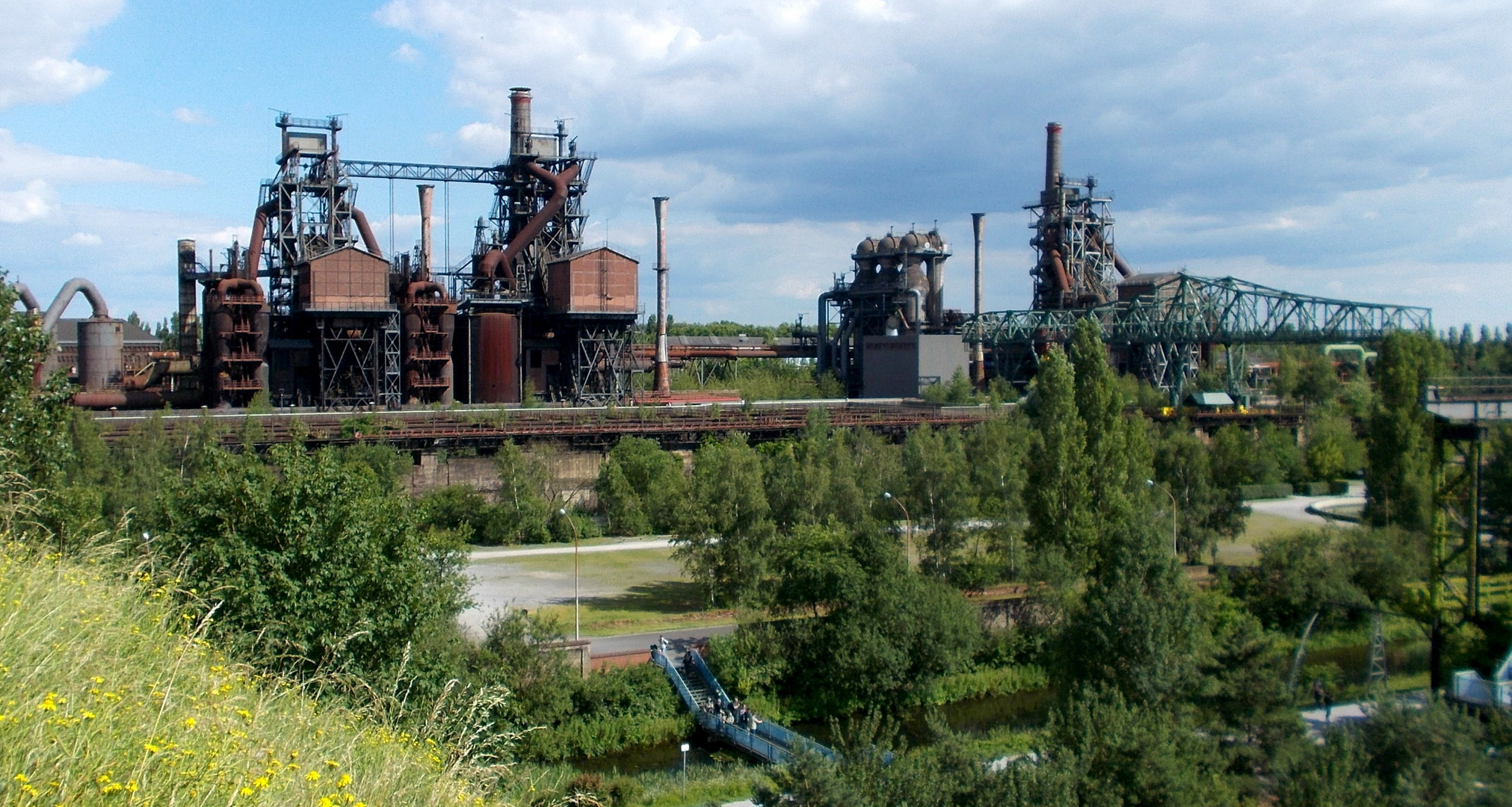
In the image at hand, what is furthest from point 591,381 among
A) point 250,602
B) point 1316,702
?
point 250,602

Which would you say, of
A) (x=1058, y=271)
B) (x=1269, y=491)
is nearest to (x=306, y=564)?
(x=1269, y=491)

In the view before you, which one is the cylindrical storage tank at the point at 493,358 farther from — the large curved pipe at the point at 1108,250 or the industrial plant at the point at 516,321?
the large curved pipe at the point at 1108,250

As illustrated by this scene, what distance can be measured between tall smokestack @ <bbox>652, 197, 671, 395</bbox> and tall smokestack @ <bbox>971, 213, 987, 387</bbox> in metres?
18.7

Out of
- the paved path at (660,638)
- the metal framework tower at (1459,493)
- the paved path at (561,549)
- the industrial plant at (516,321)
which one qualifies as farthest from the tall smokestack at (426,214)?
Answer: the metal framework tower at (1459,493)

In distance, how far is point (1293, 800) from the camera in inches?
479

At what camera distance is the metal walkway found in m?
19.8

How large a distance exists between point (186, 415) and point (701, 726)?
2641 cm

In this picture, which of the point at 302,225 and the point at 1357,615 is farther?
the point at 302,225

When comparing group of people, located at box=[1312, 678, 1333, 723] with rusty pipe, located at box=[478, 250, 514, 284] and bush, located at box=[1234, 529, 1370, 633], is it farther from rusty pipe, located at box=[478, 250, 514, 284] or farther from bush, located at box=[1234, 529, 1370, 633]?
rusty pipe, located at box=[478, 250, 514, 284]

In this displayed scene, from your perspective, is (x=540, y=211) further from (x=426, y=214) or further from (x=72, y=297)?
(x=72, y=297)

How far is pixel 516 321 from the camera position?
166 feet

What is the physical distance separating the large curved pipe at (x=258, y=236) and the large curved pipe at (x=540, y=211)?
925cm

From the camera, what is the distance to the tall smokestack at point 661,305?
188 ft

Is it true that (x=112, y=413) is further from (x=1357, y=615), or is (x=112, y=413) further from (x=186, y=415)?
(x=1357, y=615)
